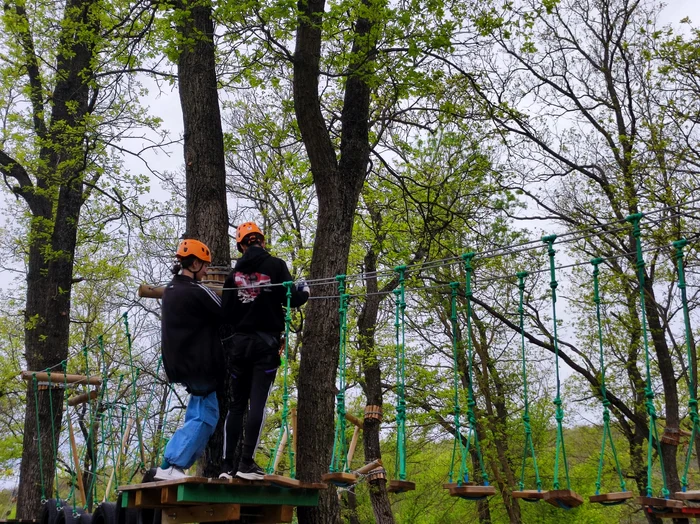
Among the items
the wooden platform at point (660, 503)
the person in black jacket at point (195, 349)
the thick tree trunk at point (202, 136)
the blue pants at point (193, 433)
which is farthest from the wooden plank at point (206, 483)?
the thick tree trunk at point (202, 136)

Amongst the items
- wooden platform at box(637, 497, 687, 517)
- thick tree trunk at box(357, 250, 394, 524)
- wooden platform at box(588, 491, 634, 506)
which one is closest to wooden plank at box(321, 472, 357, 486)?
wooden platform at box(588, 491, 634, 506)

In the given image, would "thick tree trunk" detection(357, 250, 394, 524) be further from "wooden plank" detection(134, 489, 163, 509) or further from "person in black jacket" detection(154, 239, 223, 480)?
"wooden plank" detection(134, 489, 163, 509)

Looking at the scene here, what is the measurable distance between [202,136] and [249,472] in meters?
3.18

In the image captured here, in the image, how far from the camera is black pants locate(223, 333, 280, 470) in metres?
4.99

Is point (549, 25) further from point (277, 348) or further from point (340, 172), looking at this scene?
point (277, 348)

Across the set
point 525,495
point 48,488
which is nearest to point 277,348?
point 525,495

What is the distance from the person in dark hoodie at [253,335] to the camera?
5.02 m

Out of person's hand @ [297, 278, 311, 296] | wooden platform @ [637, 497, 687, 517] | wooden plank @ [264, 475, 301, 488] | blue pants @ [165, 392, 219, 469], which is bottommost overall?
wooden platform @ [637, 497, 687, 517]

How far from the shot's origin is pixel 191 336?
5.26m

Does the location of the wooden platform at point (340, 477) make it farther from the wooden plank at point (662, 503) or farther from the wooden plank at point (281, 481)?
the wooden plank at point (662, 503)

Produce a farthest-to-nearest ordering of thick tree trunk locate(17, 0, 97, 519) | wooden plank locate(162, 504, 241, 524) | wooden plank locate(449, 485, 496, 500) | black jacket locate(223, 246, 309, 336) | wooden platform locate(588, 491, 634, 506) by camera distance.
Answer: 1. thick tree trunk locate(17, 0, 97, 519)
2. black jacket locate(223, 246, 309, 336)
3. wooden plank locate(162, 504, 241, 524)
4. wooden plank locate(449, 485, 496, 500)
5. wooden platform locate(588, 491, 634, 506)

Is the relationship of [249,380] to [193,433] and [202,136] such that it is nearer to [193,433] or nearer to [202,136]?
[193,433]

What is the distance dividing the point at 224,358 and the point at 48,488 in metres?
5.59

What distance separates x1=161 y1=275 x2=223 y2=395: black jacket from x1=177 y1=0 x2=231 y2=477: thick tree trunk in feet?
3.35
